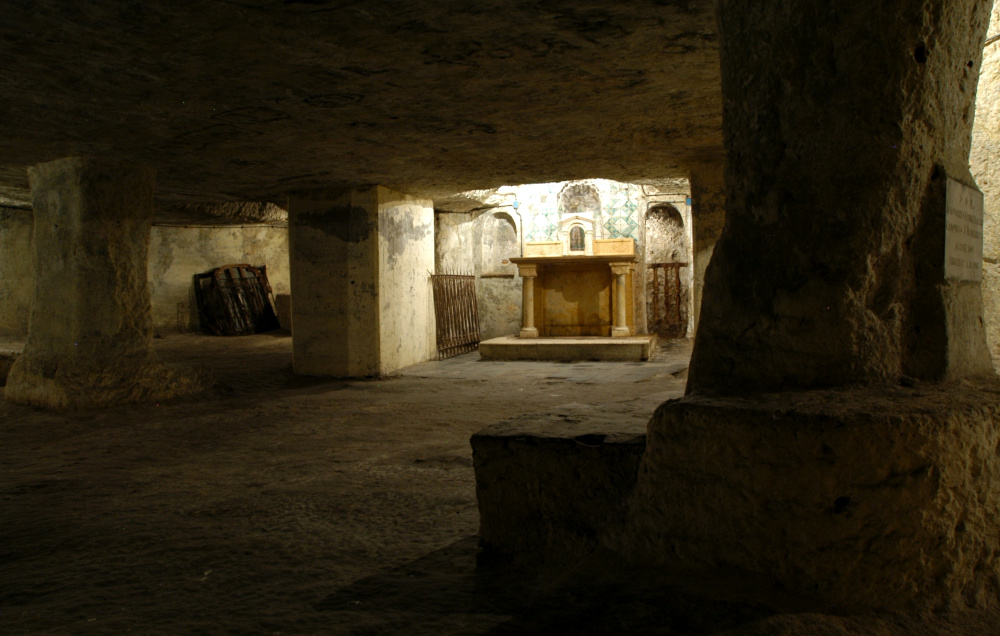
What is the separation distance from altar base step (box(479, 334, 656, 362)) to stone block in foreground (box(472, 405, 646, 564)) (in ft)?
22.8

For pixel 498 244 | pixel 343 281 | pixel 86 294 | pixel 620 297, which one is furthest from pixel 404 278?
pixel 498 244

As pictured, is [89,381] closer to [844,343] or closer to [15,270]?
[15,270]

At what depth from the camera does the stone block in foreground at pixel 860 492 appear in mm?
1450

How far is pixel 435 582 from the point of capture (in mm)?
2152

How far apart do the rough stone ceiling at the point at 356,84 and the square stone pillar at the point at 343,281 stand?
0.96 m

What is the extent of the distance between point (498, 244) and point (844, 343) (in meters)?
12.1

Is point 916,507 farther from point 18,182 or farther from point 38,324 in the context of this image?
point 18,182

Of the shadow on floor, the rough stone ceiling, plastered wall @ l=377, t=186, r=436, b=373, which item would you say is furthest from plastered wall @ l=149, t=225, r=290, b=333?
the shadow on floor

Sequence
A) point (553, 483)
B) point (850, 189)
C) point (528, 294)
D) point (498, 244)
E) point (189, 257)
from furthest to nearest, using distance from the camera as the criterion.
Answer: point (498, 244) → point (189, 257) → point (528, 294) → point (553, 483) → point (850, 189)

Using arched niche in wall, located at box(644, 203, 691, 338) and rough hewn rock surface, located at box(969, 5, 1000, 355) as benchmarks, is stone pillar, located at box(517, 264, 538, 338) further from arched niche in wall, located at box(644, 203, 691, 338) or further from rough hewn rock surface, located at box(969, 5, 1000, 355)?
rough hewn rock surface, located at box(969, 5, 1000, 355)

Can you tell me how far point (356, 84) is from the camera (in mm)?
4156

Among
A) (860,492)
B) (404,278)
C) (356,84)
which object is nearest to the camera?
(860,492)

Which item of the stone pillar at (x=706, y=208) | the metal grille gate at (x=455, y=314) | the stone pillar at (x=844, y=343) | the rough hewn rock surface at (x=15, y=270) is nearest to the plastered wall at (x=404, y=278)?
the metal grille gate at (x=455, y=314)

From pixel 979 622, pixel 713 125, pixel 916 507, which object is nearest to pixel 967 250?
pixel 916 507
